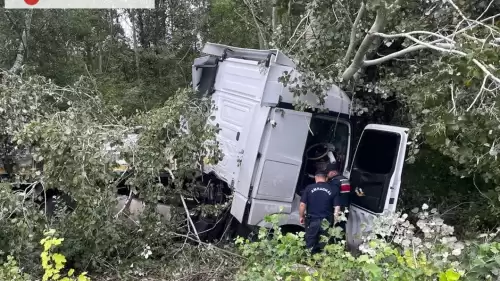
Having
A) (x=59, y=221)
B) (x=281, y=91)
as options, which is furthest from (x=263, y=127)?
(x=59, y=221)

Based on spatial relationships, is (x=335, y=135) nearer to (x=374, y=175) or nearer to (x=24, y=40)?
(x=374, y=175)

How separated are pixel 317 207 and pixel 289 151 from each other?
74 cm

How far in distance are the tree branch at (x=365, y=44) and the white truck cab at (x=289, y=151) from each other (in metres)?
0.26

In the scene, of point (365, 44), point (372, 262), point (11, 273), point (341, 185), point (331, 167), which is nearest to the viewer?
point (372, 262)

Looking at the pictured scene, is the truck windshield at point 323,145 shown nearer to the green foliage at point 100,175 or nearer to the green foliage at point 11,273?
the green foliage at point 100,175

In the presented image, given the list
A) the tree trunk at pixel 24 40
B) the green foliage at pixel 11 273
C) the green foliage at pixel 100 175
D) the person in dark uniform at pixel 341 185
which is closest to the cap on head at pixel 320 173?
the person in dark uniform at pixel 341 185

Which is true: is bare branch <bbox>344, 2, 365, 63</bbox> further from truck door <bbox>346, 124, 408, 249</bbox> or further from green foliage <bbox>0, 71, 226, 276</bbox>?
green foliage <bbox>0, 71, 226, 276</bbox>

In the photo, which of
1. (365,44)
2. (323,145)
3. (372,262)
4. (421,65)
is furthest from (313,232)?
(372,262)

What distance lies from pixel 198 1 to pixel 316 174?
15.1 meters

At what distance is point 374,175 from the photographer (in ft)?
19.4

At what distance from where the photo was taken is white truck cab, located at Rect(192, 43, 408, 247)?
5770 millimetres

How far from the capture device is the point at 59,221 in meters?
5.35

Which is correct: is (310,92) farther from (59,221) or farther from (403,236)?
(59,221)

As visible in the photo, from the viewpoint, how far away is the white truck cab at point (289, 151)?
577cm
